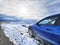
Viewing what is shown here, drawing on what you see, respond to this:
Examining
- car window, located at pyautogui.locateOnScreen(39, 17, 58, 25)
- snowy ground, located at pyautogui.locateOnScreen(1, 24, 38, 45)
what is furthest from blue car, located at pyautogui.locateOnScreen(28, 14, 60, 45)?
snowy ground, located at pyautogui.locateOnScreen(1, 24, 38, 45)

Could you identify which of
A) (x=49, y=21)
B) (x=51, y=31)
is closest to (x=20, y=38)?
(x=49, y=21)

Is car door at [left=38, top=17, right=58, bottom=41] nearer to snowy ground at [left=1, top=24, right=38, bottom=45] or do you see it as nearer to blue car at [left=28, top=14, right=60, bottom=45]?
blue car at [left=28, top=14, right=60, bottom=45]

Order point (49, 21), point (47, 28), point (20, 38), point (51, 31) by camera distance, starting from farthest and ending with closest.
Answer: point (20, 38), point (49, 21), point (47, 28), point (51, 31)

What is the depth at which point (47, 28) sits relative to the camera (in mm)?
7508

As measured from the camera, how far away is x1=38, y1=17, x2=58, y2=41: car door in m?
6.86

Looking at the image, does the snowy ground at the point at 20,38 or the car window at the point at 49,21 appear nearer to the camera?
the car window at the point at 49,21

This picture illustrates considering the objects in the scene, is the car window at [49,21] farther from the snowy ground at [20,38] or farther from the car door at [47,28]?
the snowy ground at [20,38]

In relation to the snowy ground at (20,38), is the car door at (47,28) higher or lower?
higher

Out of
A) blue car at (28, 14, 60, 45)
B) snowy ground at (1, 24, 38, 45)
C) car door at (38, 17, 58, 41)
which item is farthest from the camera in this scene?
snowy ground at (1, 24, 38, 45)

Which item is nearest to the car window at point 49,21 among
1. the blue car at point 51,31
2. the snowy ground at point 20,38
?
the blue car at point 51,31

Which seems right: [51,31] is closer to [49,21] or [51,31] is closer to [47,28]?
[47,28]

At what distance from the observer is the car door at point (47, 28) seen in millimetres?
6861

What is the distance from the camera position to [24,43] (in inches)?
351

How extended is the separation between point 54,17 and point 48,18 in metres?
0.32
